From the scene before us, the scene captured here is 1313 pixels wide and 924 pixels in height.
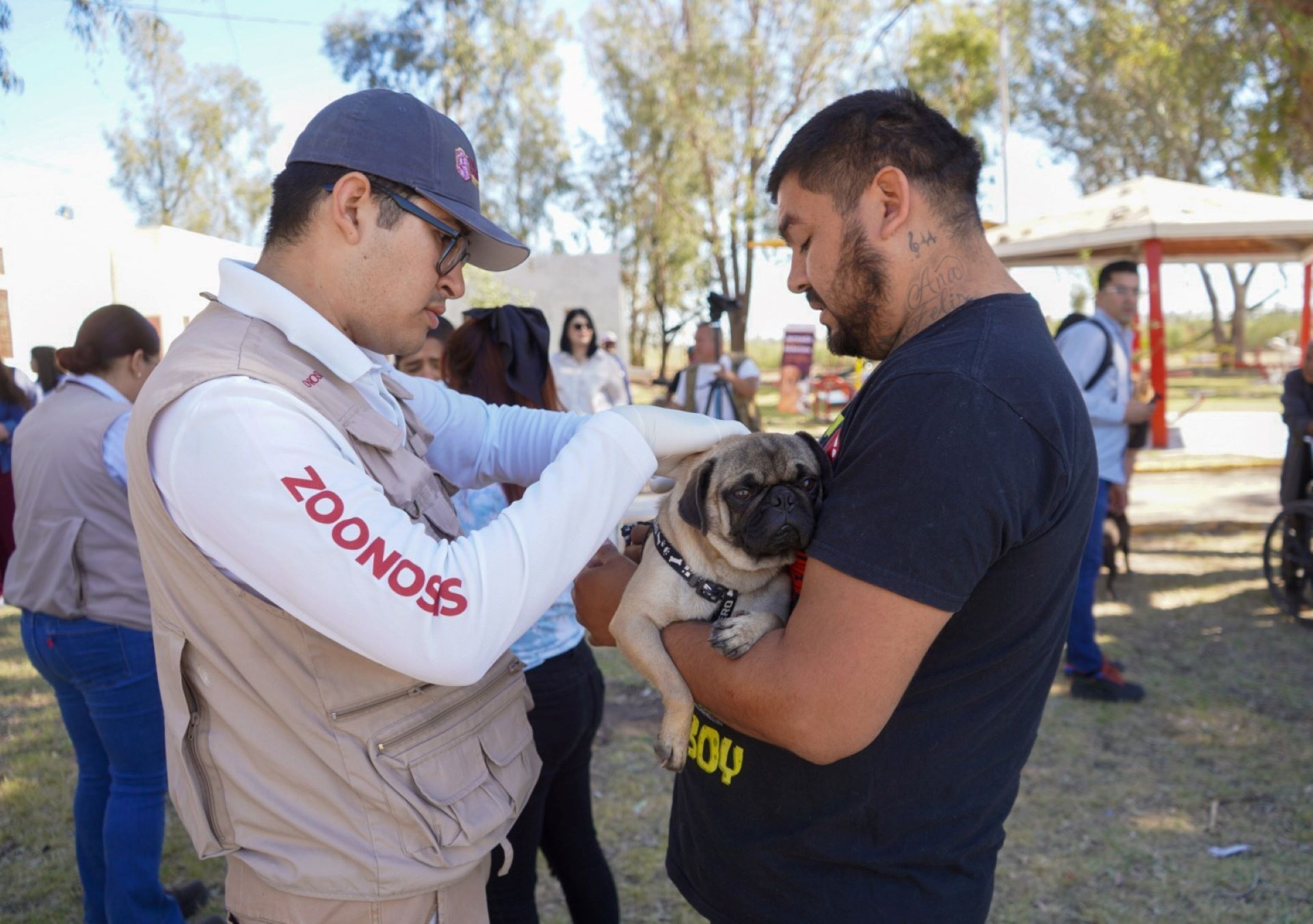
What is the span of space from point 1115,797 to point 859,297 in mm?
4633

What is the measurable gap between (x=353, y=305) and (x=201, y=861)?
4188 mm

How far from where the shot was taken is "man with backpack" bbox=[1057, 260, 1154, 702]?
665 centimetres

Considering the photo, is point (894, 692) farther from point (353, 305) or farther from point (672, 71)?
point (672, 71)

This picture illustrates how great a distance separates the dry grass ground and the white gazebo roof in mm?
5987

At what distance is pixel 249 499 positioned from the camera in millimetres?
1498

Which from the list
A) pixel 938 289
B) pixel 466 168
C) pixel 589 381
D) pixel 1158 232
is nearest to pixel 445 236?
pixel 466 168

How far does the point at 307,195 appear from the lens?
1879 millimetres

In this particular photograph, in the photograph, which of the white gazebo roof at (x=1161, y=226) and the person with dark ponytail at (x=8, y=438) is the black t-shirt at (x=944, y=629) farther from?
the white gazebo roof at (x=1161, y=226)

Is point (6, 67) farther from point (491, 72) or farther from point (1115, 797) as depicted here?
point (491, 72)

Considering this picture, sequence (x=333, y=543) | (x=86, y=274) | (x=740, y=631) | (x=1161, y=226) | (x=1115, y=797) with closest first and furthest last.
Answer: (x=333, y=543)
(x=740, y=631)
(x=1115, y=797)
(x=86, y=274)
(x=1161, y=226)

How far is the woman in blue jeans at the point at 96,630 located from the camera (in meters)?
3.68

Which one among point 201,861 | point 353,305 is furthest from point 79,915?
point 353,305

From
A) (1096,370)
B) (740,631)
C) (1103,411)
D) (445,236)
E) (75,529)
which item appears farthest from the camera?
(1096,370)

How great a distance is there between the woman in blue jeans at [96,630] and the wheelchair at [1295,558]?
28.0ft
